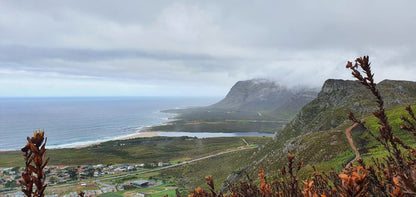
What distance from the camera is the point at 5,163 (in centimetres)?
7656

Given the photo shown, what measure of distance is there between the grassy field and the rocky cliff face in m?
44.2

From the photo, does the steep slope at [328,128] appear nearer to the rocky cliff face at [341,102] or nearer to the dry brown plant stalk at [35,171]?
the rocky cliff face at [341,102]

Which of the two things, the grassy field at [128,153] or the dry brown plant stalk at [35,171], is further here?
the grassy field at [128,153]

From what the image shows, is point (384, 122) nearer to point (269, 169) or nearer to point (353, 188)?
point (353, 188)

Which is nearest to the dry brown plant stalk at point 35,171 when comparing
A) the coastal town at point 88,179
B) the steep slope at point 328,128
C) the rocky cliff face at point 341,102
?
the steep slope at point 328,128

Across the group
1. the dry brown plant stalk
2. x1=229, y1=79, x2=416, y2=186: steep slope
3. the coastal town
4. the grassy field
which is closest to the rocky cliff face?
x1=229, y1=79, x2=416, y2=186: steep slope

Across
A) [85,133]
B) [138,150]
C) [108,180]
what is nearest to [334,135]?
[108,180]

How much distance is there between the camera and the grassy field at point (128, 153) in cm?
8050

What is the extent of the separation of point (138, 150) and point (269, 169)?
250 ft

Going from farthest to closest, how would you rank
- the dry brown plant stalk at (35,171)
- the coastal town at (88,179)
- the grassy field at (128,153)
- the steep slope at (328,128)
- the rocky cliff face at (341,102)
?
the grassy field at (128,153) < the coastal town at (88,179) < the rocky cliff face at (341,102) < the steep slope at (328,128) < the dry brown plant stalk at (35,171)

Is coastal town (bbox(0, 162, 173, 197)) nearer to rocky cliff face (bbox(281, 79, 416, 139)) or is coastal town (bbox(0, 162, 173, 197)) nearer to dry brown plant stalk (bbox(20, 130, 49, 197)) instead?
rocky cliff face (bbox(281, 79, 416, 139))

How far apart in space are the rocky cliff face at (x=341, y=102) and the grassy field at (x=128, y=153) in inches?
1741

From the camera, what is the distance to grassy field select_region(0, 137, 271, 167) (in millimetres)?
80500

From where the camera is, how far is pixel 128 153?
91.2m
